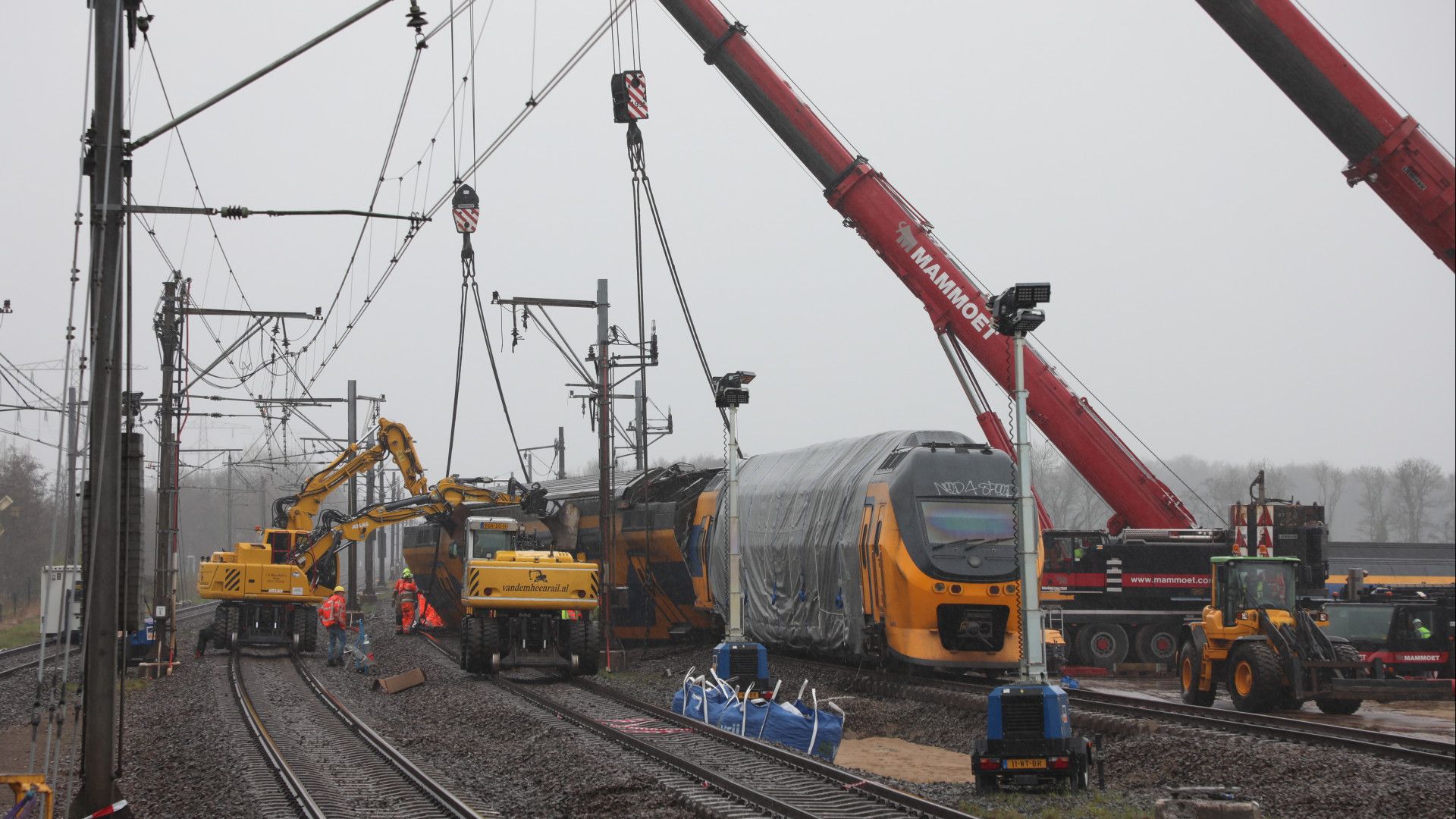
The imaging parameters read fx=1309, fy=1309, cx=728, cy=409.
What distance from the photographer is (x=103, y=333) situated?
945 centimetres

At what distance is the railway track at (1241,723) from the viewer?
12969 millimetres

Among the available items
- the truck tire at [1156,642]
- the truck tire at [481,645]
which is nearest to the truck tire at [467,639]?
the truck tire at [481,645]

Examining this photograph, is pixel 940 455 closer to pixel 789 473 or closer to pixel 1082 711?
Result: pixel 1082 711

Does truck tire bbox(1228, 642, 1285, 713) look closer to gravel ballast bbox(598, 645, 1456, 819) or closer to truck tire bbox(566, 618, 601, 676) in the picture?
gravel ballast bbox(598, 645, 1456, 819)

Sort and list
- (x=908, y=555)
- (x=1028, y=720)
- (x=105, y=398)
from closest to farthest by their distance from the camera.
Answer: (x=105, y=398), (x=1028, y=720), (x=908, y=555)

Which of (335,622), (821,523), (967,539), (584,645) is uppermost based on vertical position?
(821,523)

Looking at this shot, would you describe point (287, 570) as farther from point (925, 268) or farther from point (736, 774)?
point (736, 774)

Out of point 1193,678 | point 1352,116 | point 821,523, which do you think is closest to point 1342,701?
point 1193,678

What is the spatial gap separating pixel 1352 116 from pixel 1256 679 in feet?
26.0

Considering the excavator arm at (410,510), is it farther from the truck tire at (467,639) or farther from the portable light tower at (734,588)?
the portable light tower at (734,588)

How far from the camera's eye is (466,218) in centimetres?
1903

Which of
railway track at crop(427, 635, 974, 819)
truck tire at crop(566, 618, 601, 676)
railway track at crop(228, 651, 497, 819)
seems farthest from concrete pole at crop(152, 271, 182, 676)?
railway track at crop(427, 635, 974, 819)

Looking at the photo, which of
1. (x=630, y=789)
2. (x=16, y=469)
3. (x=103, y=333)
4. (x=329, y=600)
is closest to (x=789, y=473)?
(x=329, y=600)

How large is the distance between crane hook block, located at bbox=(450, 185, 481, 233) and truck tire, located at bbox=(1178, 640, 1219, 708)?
12.1 m
